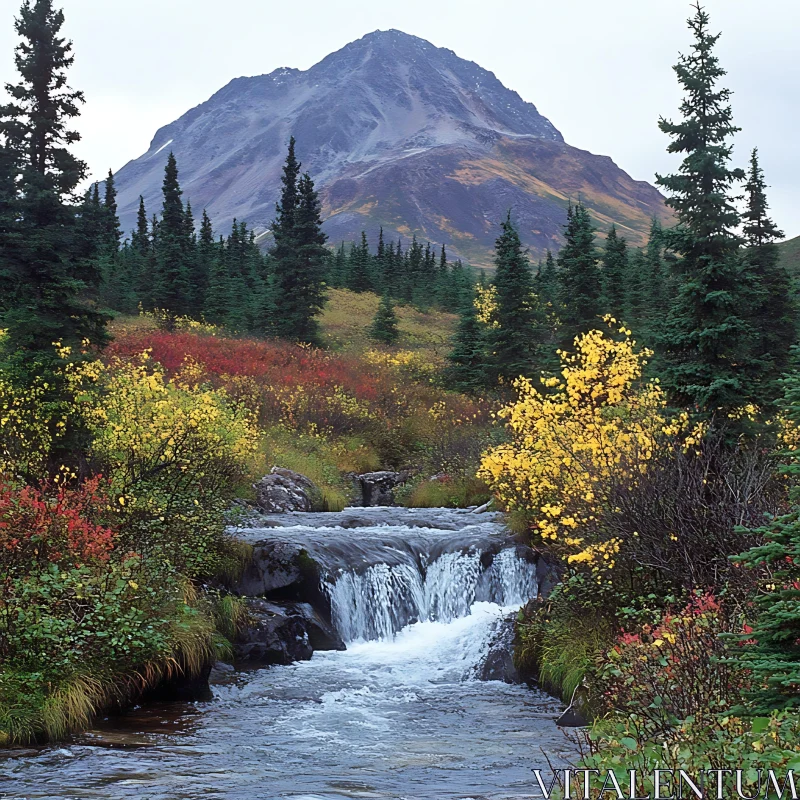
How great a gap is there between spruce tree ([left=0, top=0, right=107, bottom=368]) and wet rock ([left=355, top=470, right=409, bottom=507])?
10.3m

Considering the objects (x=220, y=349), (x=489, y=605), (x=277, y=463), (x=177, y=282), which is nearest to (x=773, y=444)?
(x=489, y=605)

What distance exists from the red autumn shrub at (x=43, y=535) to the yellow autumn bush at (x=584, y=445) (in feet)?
20.1

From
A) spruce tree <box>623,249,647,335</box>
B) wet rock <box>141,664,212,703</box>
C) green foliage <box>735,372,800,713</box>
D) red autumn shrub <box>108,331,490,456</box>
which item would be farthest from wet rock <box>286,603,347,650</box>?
spruce tree <box>623,249,647,335</box>

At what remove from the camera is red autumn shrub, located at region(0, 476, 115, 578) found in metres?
10.1

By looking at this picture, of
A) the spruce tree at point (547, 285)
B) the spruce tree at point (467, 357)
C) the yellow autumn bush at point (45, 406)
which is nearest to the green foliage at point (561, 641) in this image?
the yellow autumn bush at point (45, 406)

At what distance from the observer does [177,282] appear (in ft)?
145

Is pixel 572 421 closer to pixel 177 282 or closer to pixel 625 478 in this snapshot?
Answer: pixel 625 478

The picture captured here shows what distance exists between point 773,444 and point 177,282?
113 feet

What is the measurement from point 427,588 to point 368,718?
5.99 metres

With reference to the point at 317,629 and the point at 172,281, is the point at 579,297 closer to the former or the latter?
the point at 317,629

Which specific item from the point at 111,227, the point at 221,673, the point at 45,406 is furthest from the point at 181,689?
the point at 111,227

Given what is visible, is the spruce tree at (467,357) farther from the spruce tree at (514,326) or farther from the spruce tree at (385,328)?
the spruce tree at (385,328)

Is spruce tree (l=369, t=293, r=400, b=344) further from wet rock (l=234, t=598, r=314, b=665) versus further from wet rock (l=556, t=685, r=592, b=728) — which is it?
wet rock (l=556, t=685, r=592, b=728)

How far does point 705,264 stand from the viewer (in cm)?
1672
